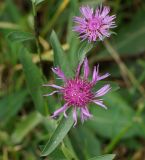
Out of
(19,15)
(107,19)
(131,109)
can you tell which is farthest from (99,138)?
(107,19)

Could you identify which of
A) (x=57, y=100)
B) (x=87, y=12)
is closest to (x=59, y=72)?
(x=87, y=12)

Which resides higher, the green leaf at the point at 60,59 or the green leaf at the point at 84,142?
the green leaf at the point at 60,59

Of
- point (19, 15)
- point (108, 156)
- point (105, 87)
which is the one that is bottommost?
point (108, 156)

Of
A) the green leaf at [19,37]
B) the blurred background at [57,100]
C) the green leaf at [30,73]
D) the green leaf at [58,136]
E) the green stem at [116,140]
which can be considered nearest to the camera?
the green leaf at [58,136]

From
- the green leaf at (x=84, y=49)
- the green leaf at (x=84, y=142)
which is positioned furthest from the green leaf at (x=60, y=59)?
the green leaf at (x=84, y=142)

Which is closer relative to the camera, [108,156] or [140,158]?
[108,156]

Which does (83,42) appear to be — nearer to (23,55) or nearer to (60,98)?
(60,98)

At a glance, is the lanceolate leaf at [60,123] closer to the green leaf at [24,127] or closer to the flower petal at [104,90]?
the flower petal at [104,90]

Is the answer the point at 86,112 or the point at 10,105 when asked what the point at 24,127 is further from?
the point at 86,112
